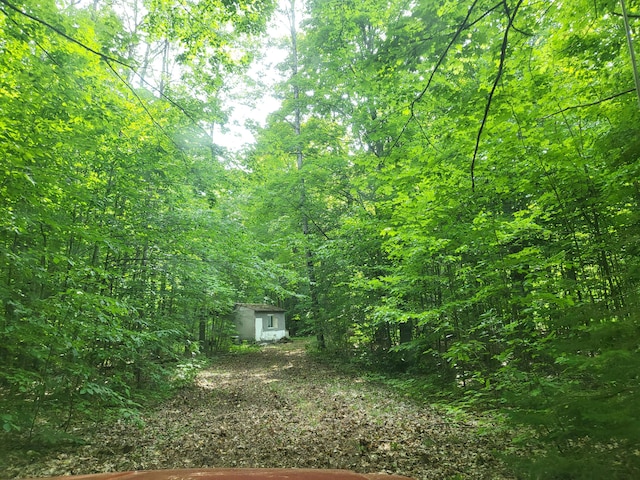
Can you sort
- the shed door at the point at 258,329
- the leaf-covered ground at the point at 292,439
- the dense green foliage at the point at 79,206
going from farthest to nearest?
the shed door at the point at 258,329, the dense green foliage at the point at 79,206, the leaf-covered ground at the point at 292,439

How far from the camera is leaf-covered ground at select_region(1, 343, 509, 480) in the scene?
4855 millimetres

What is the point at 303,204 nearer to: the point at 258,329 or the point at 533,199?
the point at 533,199

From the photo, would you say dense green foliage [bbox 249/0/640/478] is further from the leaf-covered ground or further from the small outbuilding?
the small outbuilding

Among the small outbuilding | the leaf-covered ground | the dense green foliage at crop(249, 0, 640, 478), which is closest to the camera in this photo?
the dense green foliage at crop(249, 0, 640, 478)

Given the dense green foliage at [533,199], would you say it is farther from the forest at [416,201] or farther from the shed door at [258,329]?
the shed door at [258,329]

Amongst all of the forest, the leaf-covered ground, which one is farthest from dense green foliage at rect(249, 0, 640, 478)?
the leaf-covered ground

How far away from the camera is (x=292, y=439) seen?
19.9ft

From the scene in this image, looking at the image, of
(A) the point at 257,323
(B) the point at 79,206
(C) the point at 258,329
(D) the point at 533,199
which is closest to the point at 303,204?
(B) the point at 79,206

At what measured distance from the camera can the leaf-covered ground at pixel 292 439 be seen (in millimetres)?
4855

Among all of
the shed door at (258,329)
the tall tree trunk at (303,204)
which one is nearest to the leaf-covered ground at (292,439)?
the tall tree trunk at (303,204)

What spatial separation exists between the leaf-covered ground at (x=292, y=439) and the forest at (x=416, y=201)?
0.64 metres

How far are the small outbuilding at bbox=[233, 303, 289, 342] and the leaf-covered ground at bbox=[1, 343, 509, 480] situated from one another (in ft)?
69.0

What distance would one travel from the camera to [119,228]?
7383 mm

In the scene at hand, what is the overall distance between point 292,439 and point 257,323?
25377 mm
